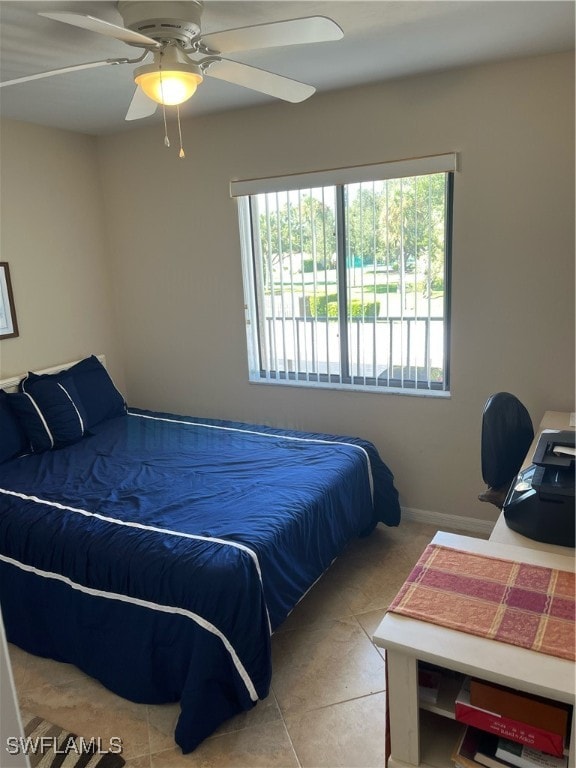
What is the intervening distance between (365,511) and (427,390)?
792 millimetres

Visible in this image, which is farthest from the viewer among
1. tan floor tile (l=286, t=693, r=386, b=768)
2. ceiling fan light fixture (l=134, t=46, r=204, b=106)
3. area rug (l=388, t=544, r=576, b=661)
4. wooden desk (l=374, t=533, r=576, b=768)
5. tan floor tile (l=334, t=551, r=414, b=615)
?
tan floor tile (l=334, t=551, r=414, b=615)

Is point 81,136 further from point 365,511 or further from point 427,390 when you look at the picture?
point 365,511

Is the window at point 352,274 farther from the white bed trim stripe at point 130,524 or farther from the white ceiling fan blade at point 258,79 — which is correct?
the white bed trim stripe at point 130,524

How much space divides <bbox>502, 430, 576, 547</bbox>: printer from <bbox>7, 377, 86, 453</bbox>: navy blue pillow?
8.06ft

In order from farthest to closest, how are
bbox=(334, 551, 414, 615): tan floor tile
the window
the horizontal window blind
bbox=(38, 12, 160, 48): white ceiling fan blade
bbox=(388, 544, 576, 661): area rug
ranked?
the window
the horizontal window blind
bbox=(334, 551, 414, 615): tan floor tile
bbox=(38, 12, 160, 48): white ceiling fan blade
bbox=(388, 544, 576, 661): area rug

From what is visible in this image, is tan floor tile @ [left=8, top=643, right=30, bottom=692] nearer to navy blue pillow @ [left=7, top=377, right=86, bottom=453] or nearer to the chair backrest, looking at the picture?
navy blue pillow @ [left=7, top=377, right=86, bottom=453]

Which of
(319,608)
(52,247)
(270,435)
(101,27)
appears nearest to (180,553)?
(319,608)

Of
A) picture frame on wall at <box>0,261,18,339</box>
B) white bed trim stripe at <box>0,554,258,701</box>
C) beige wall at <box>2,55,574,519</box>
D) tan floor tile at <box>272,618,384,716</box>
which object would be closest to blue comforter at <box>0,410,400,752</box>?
white bed trim stripe at <box>0,554,258,701</box>

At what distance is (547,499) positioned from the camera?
62.9 inches

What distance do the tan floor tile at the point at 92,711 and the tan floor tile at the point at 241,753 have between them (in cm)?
12

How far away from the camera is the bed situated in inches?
76.5

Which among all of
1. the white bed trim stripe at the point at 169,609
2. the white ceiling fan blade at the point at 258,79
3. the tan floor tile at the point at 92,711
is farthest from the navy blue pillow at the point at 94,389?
the white ceiling fan blade at the point at 258,79

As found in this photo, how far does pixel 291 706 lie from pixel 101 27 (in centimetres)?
231

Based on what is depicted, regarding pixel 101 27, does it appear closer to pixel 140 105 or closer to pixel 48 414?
pixel 140 105
